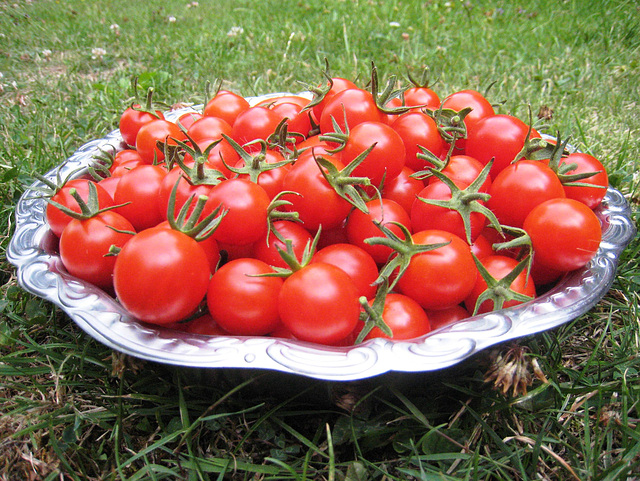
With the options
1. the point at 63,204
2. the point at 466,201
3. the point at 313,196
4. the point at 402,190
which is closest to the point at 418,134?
the point at 402,190

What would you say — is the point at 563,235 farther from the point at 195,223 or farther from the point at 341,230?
the point at 195,223

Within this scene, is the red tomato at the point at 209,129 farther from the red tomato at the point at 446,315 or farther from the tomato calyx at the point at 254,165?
the red tomato at the point at 446,315

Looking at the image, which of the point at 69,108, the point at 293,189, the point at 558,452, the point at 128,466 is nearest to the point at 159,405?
the point at 128,466

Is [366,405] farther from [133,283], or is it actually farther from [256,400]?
[133,283]

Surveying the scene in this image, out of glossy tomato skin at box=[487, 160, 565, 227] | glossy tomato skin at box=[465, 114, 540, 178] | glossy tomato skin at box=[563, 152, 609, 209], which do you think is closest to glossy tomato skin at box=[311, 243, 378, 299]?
glossy tomato skin at box=[487, 160, 565, 227]

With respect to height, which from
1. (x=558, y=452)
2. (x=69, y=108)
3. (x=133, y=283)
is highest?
(x=133, y=283)

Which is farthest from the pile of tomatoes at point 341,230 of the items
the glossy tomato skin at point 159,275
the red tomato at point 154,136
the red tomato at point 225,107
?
the red tomato at point 225,107

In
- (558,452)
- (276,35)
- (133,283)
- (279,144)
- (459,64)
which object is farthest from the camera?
(276,35)
